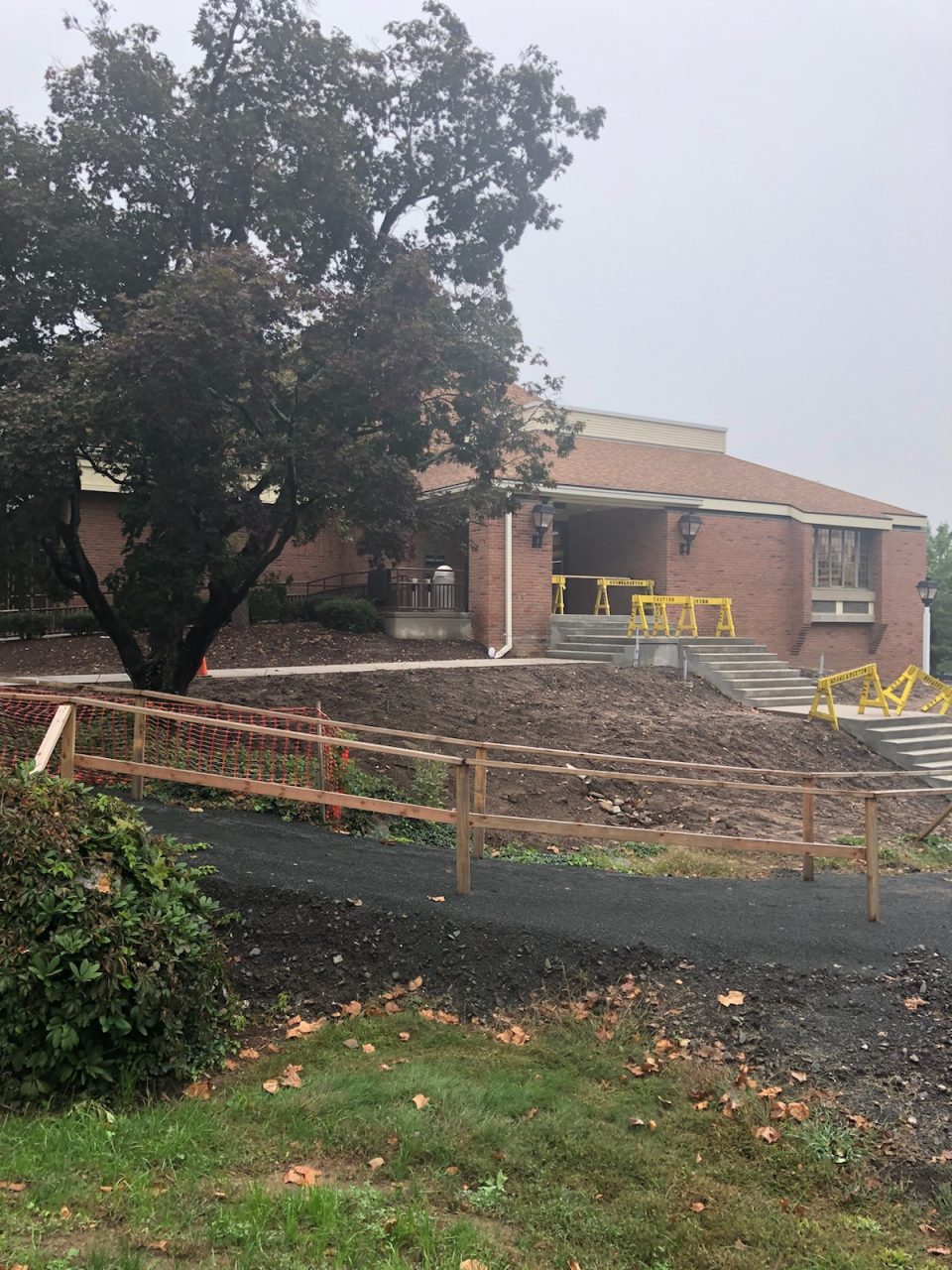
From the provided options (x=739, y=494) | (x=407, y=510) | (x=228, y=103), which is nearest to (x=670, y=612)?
(x=739, y=494)

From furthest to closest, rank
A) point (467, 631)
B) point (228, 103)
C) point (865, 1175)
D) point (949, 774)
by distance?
point (467, 631) < point (949, 774) < point (228, 103) < point (865, 1175)

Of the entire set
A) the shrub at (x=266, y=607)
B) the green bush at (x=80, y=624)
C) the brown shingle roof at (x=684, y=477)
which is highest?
the brown shingle roof at (x=684, y=477)

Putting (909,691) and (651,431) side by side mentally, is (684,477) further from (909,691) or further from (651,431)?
(909,691)

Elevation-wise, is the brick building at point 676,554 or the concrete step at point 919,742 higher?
the brick building at point 676,554

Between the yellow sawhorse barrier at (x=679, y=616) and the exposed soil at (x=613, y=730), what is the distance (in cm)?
232

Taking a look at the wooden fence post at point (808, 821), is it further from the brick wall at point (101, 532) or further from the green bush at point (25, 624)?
the brick wall at point (101, 532)

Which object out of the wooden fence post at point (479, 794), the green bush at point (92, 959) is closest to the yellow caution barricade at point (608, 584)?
the wooden fence post at point (479, 794)

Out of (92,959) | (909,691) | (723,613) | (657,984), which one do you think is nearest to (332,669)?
(657,984)

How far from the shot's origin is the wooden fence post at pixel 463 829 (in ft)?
19.7

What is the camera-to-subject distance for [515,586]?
63.9 ft

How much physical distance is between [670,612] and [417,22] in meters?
13.7

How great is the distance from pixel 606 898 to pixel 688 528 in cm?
1681

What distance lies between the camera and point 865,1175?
3.58 m

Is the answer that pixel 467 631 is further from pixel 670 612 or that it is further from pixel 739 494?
pixel 739 494
